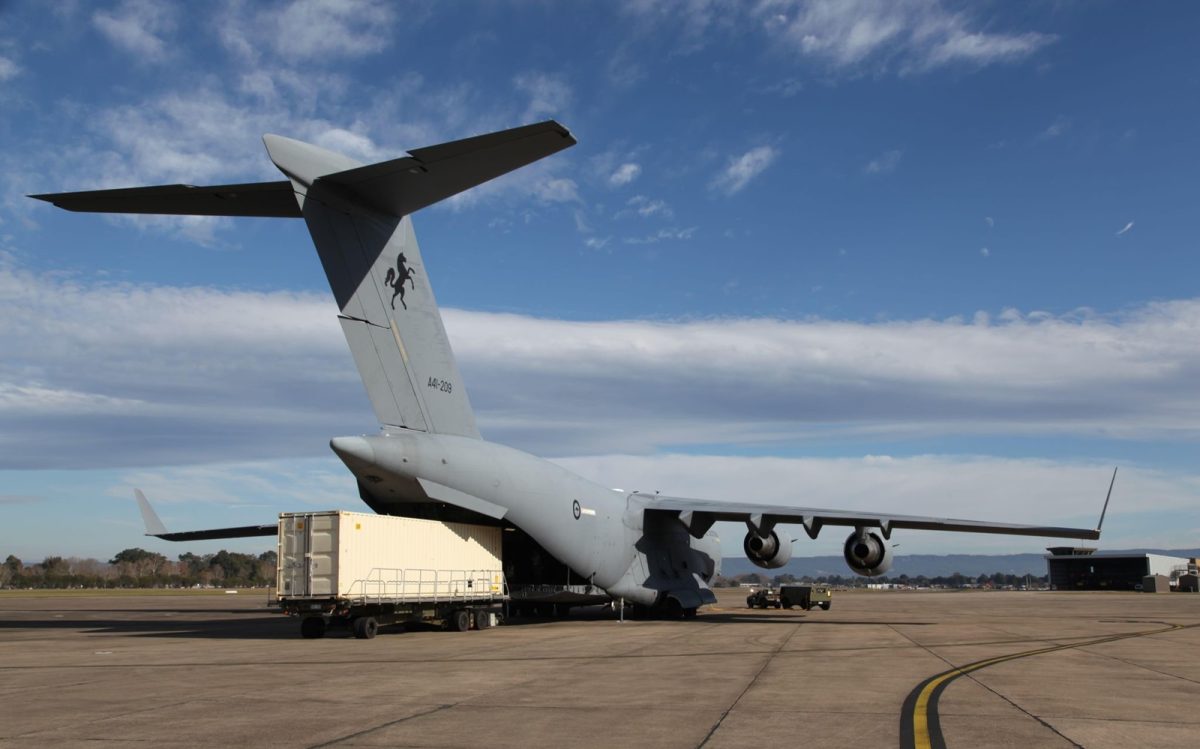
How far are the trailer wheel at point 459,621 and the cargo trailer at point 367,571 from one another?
0.8 inches

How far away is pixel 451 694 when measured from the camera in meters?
9.66

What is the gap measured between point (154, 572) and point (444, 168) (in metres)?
112

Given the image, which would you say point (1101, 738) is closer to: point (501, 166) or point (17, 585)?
point (501, 166)

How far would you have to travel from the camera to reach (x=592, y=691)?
10.0 meters

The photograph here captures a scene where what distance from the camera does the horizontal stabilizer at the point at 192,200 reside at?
1390 centimetres

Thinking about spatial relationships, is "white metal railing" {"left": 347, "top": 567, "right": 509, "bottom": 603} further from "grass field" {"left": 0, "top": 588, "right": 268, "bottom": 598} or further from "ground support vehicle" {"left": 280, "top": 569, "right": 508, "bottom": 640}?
"grass field" {"left": 0, "top": 588, "right": 268, "bottom": 598}

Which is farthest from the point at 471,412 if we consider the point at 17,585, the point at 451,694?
the point at 17,585

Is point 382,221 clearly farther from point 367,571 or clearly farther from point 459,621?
point 459,621

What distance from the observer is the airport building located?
7456cm

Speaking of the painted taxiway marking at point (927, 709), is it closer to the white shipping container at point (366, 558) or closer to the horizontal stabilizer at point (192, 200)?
the white shipping container at point (366, 558)

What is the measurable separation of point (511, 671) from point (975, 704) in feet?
17.9

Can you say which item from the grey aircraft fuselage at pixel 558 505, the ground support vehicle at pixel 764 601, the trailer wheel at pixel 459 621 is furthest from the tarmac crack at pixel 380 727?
the ground support vehicle at pixel 764 601

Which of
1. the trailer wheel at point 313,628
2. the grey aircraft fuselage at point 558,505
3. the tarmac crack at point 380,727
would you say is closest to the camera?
the tarmac crack at point 380,727

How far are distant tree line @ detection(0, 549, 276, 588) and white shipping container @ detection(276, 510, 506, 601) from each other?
80.1 metres
